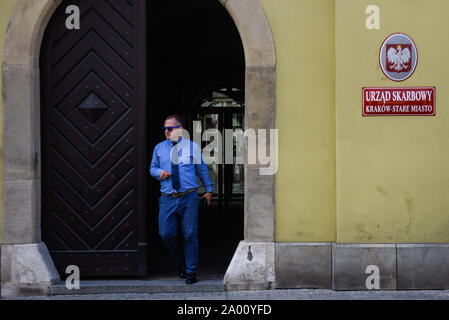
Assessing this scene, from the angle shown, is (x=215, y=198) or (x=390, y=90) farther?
(x=215, y=198)

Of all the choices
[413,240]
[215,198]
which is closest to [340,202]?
[413,240]

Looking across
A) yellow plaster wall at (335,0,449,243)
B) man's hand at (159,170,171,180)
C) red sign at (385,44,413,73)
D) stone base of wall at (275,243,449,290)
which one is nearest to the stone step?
man's hand at (159,170,171,180)

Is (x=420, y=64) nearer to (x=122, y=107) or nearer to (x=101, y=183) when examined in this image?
(x=122, y=107)

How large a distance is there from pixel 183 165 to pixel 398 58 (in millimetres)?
2783

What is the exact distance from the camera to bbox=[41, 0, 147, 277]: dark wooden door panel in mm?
6305

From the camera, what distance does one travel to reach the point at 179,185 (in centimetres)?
612

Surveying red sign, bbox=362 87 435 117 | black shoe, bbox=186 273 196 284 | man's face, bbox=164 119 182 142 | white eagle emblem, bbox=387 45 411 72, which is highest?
white eagle emblem, bbox=387 45 411 72

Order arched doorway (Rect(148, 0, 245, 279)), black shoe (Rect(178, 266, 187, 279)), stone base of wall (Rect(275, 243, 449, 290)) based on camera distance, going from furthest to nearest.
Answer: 1. arched doorway (Rect(148, 0, 245, 279))
2. black shoe (Rect(178, 266, 187, 279))
3. stone base of wall (Rect(275, 243, 449, 290))

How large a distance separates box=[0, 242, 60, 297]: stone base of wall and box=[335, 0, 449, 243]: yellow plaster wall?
3.45 meters

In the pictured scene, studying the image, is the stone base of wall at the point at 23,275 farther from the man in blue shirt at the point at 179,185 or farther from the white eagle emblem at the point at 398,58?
the white eagle emblem at the point at 398,58

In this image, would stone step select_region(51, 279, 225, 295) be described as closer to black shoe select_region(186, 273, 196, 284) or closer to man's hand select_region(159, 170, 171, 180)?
black shoe select_region(186, 273, 196, 284)

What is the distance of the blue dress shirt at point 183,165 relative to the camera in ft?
20.2

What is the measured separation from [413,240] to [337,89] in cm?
194

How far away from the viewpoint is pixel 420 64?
5.97 m
